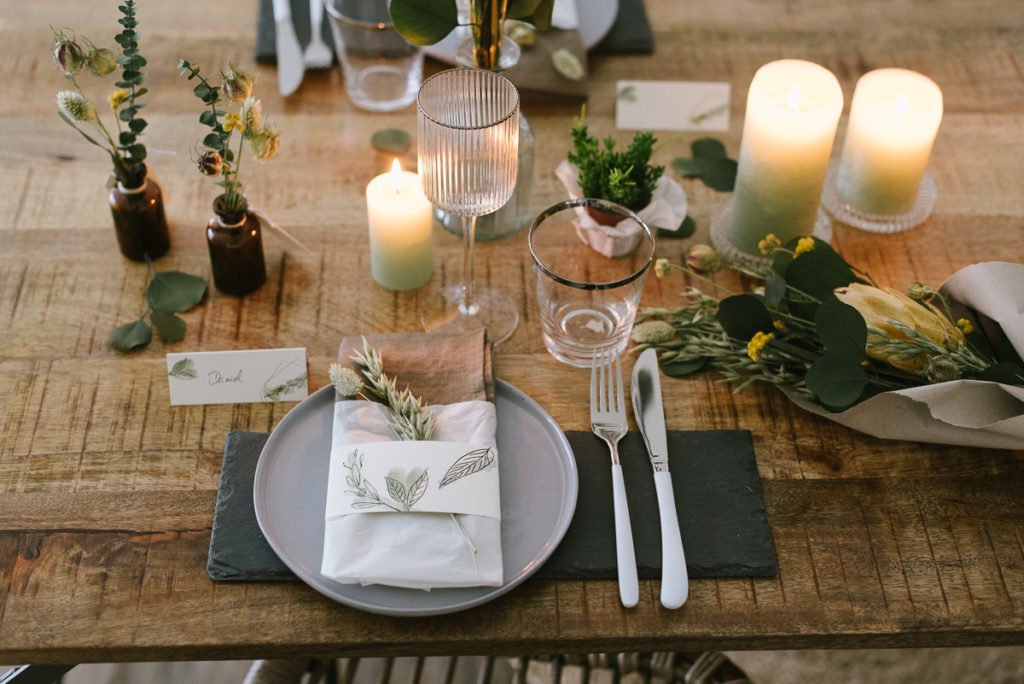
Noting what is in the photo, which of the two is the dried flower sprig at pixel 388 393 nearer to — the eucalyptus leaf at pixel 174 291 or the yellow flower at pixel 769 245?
the eucalyptus leaf at pixel 174 291

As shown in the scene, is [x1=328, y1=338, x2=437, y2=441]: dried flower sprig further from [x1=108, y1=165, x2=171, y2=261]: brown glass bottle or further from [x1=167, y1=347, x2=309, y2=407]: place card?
[x1=108, y1=165, x2=171, y2=261]: brown glass bottle

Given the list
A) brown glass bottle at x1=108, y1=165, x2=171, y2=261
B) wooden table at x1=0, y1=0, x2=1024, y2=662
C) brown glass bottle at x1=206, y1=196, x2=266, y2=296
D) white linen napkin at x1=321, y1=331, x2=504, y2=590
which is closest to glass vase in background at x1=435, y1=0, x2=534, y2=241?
wooden table at x1=0, y1=0, x2=1024, y2=662

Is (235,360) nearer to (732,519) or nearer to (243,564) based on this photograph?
(243,564)

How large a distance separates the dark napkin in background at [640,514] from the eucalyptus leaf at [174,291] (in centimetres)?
→ 23

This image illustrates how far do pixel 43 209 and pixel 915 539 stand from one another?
3.72 ft

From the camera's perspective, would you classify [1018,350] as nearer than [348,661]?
Yes

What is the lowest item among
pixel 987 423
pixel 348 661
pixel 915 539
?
pixel 348 661

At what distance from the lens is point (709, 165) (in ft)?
4.87

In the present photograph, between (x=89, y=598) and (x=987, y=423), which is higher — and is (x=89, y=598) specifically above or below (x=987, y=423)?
below

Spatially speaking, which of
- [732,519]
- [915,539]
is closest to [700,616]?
[732,519]

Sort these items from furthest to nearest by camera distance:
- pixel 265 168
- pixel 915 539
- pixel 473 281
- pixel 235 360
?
1. pixel 265 168
2. pixel 473 281
3. pixel 235 360
4. pixel 915 539

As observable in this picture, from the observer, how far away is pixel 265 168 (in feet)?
4.78

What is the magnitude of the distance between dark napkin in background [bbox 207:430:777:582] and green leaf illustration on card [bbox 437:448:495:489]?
108 mm

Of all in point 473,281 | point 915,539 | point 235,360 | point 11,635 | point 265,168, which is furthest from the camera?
point 265,168
